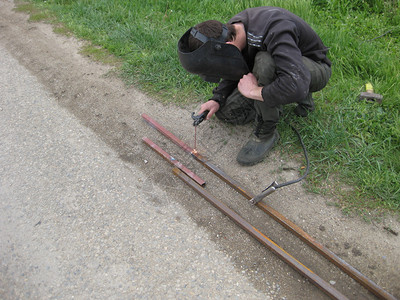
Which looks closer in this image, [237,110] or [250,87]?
[250,87]

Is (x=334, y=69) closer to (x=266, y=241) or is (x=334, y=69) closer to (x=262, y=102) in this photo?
(x=262, y=102)

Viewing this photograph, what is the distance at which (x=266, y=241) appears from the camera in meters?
2.33

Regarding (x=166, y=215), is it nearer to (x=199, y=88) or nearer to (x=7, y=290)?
(x=7, y=290)

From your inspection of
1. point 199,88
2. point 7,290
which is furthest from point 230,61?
point 7,290

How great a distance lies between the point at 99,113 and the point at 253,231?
7.47ft

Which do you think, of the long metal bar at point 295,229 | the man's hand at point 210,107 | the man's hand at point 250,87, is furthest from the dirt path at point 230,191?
the man's hand at point 250,87

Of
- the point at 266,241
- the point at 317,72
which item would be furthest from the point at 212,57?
the point at 266,241

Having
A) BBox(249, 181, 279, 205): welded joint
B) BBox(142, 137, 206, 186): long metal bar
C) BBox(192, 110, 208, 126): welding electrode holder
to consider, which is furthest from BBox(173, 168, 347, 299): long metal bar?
BBox(192, 110, 208, 126): welding electrode holder

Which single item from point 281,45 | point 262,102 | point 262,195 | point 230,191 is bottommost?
point 230,191

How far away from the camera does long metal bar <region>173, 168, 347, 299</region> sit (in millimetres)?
2088

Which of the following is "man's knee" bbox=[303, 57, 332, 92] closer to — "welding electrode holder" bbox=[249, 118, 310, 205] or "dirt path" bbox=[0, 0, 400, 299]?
"welding electrode holder" bbox=[249, 118, 310, 205]

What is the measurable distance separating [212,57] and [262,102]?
24.2 inches

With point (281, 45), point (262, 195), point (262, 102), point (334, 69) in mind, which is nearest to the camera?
point (281, 45)

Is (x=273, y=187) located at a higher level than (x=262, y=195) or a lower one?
higher
